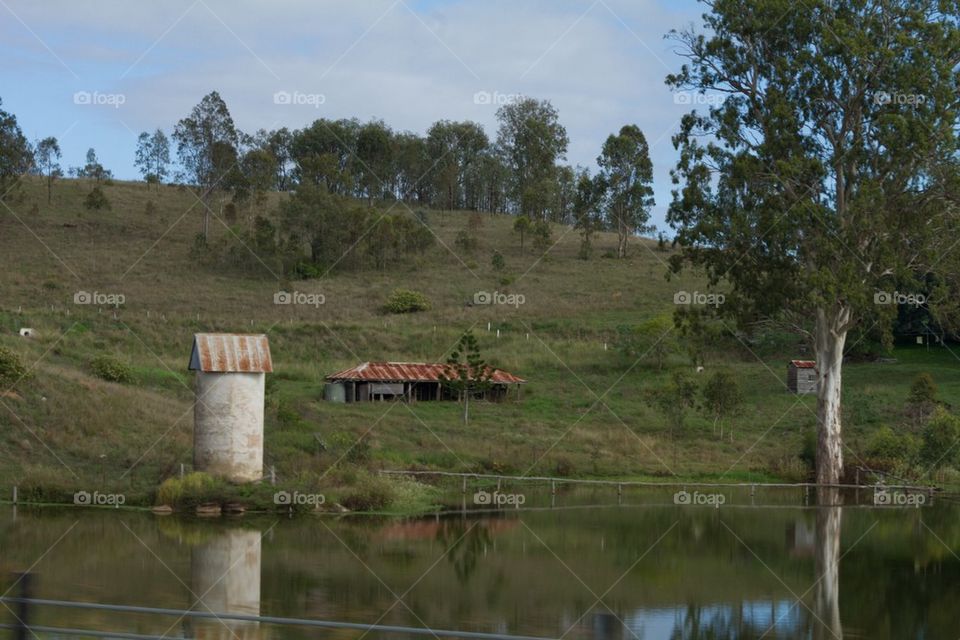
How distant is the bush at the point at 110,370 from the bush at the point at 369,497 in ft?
62.2

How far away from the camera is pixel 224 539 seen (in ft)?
77.9

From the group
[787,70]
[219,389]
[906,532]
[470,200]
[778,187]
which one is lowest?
[906,532]

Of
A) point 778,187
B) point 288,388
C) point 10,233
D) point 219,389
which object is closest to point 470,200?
point 10,233

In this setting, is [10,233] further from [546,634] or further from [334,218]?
[546,634]

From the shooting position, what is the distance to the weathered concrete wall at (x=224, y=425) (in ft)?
95.5

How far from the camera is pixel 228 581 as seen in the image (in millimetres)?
19047

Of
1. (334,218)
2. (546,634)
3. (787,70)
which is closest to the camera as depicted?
(546,634)

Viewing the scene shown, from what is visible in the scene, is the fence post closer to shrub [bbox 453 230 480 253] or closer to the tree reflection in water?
the tree reflection in water

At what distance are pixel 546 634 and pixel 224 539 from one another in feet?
31.9

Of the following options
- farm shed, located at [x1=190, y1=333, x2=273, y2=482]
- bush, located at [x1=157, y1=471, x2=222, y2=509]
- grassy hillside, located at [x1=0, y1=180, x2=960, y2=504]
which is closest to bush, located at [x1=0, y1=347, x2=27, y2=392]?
grassy hillside, located at [x1=0, y1=180, x2=960, y2=504]

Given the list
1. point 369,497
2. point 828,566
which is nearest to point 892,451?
point 828,566

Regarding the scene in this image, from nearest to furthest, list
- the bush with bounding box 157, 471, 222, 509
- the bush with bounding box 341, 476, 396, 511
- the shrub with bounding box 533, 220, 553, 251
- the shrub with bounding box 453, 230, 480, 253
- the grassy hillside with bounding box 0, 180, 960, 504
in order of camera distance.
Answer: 1. the bush with bounding box 157, 471, 222, 509
2. the bush with bounding box 341, 476, 396, 511
3. the grassy hillside with bounding box 0, 180, 960, 504
4. the shrub with bounding box 533, 220, 553, 251
5. the shrub with bounding box 453, 230, 480, 253

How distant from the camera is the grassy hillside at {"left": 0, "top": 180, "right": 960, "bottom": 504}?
3550 cm

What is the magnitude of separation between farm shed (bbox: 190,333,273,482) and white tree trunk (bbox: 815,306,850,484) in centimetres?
1906
